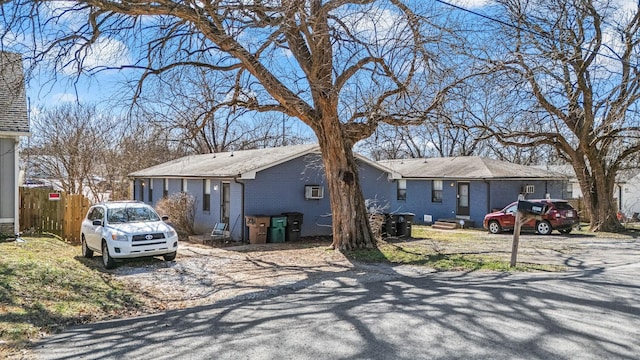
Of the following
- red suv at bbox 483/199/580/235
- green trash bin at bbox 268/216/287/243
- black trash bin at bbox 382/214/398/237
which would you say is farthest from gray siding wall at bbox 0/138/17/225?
red suv at bbox 483/199/580/235

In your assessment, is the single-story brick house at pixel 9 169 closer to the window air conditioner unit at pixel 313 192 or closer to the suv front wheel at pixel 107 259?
the suv front wheel at pixel 107 259

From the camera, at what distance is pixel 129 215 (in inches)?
517

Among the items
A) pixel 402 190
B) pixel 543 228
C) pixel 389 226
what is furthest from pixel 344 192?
pixel 402 190

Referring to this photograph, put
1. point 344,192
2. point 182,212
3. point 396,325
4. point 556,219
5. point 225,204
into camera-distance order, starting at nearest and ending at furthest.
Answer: point 396,325 → point 344,192 → point 225,204 → point 182,212 → point 556,219

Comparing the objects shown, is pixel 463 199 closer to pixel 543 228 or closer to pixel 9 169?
pixel 543 228

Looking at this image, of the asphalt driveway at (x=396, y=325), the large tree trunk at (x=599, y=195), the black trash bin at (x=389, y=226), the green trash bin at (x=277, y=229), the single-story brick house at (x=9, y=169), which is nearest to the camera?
the asphalt driveway at (x=396, y=325)

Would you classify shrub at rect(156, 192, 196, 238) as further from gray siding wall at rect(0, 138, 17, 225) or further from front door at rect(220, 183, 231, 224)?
gray siding wall at rect(0, 138, 17, 225)

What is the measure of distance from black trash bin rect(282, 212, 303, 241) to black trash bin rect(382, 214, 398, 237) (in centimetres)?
318

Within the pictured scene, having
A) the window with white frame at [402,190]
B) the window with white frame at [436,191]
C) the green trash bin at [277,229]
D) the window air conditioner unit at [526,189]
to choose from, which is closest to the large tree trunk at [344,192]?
the green trash bin at [277,229]

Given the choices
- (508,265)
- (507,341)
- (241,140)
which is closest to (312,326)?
(507,341)

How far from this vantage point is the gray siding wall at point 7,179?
13703 mm

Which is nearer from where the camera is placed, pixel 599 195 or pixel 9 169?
pixel 9 169

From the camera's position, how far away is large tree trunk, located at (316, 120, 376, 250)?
44.2ft

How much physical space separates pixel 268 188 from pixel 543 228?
1207 cm
